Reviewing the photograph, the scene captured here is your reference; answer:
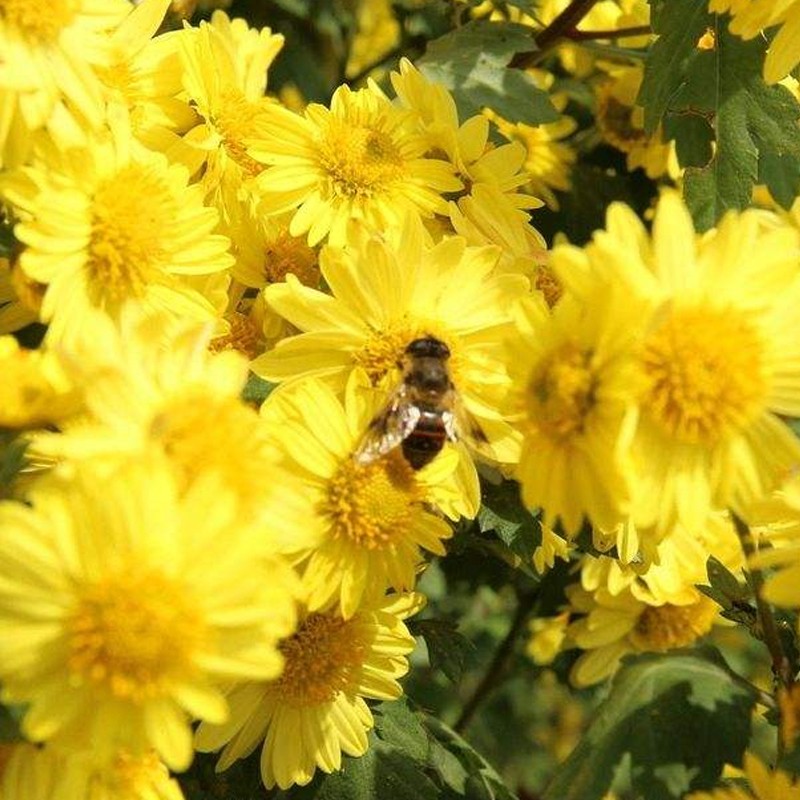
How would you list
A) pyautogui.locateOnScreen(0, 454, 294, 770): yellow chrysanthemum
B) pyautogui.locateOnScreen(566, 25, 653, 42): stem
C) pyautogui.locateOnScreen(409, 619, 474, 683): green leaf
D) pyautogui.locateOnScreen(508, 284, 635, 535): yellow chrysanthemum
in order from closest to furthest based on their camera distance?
pyautogui.locateOnScreen(0, 454, 294, 770): yellow chrysanthemum < pyautogui.locateOnScreen(508, 284, 635, 535): yellow chrysanthemum < pyautogui.locateOnScreen(409, 619, 474, 683): green leaf < pyautogui.locateOnScreen(566, 25, 653, 42): stem

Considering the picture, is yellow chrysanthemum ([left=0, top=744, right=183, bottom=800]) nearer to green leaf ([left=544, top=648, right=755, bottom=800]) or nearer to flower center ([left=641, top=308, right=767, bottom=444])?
green leaf ([left=544, top=648, right=755, bottom=800])

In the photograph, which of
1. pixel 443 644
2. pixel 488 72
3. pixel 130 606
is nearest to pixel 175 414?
pixel 130 606

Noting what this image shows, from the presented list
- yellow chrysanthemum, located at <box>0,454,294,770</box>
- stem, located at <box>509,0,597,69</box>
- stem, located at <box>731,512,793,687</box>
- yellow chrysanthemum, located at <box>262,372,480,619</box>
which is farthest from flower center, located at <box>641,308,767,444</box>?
stem, located at <box>509,0,597,69</box>

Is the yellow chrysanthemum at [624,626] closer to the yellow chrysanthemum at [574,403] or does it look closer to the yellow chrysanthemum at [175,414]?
the yellow chrysanthemum at [574,403]

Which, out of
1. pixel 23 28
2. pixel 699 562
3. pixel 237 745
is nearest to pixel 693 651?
pixel 699 562

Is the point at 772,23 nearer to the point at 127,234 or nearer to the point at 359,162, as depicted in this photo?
the point at 359,162

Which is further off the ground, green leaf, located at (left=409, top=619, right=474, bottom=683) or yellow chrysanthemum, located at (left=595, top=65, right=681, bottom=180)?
yellow chrysanthemum, located at (left=595, top=65, right=681, bottom=180)

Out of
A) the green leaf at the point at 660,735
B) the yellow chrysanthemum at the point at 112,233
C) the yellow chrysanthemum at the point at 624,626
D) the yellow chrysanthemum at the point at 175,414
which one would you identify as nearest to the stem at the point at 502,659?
the yellow chrysanthemum at the point at 624,626

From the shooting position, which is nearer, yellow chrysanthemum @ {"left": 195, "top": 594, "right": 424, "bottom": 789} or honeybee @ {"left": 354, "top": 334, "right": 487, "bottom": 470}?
honeybee @ {"left": 354, "top": 334, "right": 487, "bottom": 470}
